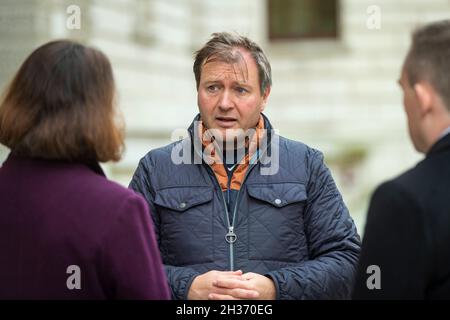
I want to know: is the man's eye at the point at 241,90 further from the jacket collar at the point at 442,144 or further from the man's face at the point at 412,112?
the jacket collar at the point at 442,144

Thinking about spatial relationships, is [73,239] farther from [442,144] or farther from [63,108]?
[442,144]

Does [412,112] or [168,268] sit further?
[168,268]

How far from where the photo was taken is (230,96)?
3.18 meters


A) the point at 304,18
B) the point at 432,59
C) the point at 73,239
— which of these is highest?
the point at 304,18

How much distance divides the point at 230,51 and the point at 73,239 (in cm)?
117

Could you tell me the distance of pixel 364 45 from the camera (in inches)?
529

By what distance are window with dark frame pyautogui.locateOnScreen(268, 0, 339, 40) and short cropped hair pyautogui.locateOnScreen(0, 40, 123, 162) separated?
11.6 meters

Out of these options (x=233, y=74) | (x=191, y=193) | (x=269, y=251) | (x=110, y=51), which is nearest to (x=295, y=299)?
(x=269, y=251)

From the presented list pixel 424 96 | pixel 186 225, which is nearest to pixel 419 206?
pixel 424 96

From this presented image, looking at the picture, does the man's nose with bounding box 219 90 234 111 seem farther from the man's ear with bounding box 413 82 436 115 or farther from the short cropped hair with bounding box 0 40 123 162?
the man's ear with bounding box 413 82 436 115

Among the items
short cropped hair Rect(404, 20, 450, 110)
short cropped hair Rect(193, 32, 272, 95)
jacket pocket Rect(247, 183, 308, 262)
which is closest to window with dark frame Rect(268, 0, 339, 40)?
short cropped hair Rect(193, 32, 272, 95)

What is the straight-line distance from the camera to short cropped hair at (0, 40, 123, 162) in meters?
2.33

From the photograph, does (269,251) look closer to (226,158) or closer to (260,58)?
(226,158)

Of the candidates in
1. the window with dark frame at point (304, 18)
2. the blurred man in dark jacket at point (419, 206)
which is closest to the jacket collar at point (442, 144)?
the blurred man in dark jacket at point (419, 206)
